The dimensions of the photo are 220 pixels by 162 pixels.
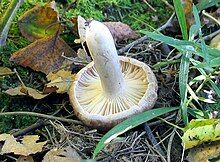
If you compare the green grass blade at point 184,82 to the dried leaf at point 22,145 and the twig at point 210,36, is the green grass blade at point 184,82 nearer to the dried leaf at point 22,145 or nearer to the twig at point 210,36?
the twig at point 210,36

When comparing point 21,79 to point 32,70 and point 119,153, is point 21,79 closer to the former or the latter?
point 32,70

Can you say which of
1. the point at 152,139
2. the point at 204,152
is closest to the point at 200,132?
the point at 204,152

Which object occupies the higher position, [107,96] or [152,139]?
[107,96]

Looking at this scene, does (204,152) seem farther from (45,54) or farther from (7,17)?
(7,17)

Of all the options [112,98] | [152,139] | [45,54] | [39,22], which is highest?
[39,22]

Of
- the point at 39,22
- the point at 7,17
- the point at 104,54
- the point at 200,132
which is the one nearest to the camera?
the point at 200,132

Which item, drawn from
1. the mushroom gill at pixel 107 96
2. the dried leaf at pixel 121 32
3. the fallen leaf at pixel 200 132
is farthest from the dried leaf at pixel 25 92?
the fallen leaf at pixel 200 132
